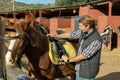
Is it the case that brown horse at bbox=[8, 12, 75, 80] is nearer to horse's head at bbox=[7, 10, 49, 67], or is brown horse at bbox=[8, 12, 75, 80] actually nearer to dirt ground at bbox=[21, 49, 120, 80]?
horse's head at bbox=[7, 10, 49, 67]

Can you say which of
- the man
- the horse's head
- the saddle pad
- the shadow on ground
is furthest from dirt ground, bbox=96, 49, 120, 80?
the man

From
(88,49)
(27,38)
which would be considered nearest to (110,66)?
(27,38)

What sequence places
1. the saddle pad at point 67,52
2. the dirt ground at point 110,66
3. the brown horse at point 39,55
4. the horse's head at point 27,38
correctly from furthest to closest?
the dirt ground at point 110,66 < the saddle pad at point 67,52 < the brown horse at point 39,55 < the horse's head at point 27,38

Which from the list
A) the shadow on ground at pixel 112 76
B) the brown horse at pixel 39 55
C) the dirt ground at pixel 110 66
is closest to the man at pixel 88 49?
the brown horse at pixel 39 55

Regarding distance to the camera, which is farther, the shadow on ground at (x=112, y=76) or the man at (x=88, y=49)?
the shadow on ground at (x=112, y=76)

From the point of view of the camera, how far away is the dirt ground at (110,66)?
10.9m

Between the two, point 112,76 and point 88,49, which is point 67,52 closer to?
point 88,49

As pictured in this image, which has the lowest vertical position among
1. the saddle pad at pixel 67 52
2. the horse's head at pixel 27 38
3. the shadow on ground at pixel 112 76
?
the shadow on ground at pixel 112 76

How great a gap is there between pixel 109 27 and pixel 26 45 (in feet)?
44.9

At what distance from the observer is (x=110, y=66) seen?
44.0 feet

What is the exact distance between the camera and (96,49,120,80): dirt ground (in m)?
10.9

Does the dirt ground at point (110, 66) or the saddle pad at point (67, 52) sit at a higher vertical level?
the saddle pad at point (67, 52)

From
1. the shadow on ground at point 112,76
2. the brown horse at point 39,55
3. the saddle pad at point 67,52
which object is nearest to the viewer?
the brown horse at point 39,55

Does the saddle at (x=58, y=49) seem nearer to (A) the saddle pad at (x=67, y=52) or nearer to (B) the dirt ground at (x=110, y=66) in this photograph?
(A) the saddle pad at (x=67, y=52)
